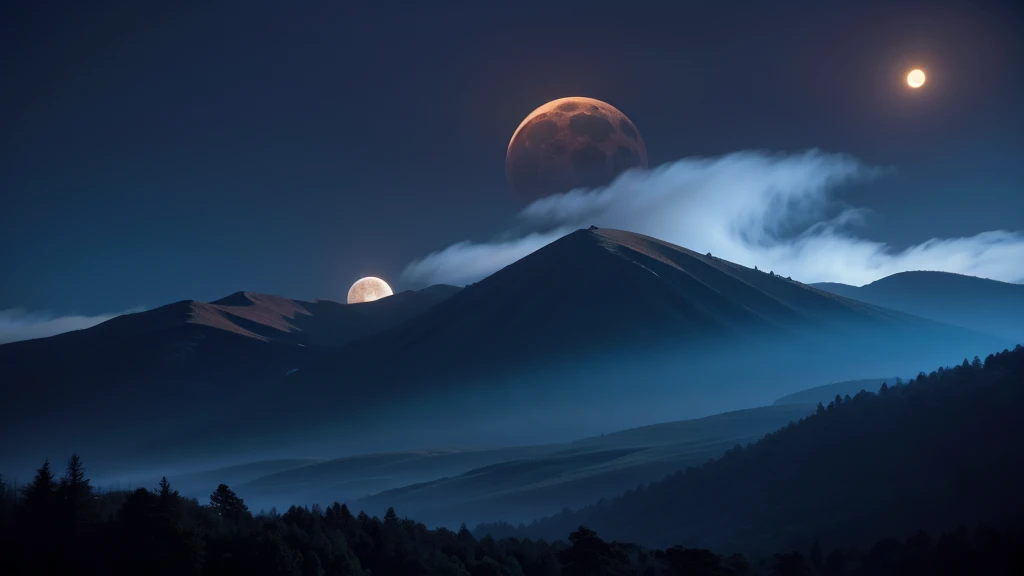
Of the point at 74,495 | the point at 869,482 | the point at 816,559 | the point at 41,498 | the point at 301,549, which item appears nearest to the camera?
the point at 41,498

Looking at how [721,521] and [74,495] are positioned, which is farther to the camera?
[721,521]

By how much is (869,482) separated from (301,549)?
102 metres

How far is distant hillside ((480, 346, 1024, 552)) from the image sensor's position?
142 meters

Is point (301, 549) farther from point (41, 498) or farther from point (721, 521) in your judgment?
point (721, 521)

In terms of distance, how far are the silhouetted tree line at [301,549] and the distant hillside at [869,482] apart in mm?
24556

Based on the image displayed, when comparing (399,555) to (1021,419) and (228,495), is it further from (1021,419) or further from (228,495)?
Result: (1021,419)

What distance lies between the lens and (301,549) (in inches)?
3324

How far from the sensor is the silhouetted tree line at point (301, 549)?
249ft

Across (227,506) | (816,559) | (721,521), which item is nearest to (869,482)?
(721,521)

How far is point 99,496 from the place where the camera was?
9125 cm

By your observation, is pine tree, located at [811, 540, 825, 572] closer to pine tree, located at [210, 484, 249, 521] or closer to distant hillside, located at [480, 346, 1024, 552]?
distant hillside, located at [480, 346, 1024, 552]

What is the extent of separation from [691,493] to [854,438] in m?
28.3

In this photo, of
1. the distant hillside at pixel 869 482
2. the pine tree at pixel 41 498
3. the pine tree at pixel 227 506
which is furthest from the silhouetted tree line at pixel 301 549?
the distant hillside at pixel 869 482

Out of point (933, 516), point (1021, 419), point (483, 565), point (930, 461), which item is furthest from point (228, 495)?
point (1021, 419)
